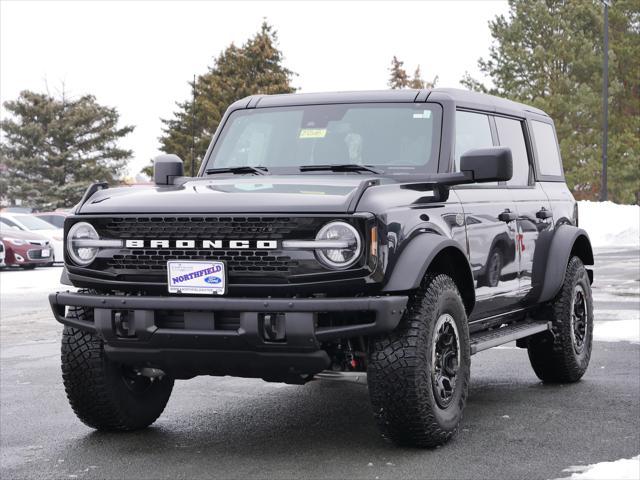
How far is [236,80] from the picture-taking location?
70.9 m

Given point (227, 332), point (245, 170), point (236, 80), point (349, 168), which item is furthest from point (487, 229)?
point (236, 80)

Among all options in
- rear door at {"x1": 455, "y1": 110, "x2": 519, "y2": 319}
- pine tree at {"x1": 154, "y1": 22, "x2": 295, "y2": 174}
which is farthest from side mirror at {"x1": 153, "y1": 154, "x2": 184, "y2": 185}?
pine tree at {"x1": 154, "y1": 22, "x2": 295, "y2": 174}

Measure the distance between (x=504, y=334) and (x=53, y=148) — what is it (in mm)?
68841

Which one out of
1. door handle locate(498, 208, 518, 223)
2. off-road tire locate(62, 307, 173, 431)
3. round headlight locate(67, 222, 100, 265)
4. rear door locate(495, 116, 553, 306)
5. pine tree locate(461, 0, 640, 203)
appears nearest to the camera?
round headlight locate(67, 222, 100, 265)

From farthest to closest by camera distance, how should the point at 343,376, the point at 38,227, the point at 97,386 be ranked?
the point at 38,227 → the point at 97,386 → the point at 343,376

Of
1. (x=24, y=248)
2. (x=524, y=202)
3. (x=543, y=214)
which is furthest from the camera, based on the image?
(x=24, y=248)

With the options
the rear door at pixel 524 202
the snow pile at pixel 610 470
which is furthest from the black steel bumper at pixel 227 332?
the rear door at pixel 524 202

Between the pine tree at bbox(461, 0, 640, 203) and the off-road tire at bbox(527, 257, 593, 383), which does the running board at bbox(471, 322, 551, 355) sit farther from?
the pine tree at bbox(461, 0, 640, 203)

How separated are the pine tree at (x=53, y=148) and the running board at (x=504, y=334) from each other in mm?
64186

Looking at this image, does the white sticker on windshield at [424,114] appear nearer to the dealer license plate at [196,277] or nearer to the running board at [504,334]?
the running board at [504,334]

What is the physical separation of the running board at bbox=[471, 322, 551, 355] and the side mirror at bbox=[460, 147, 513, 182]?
3.26 feet

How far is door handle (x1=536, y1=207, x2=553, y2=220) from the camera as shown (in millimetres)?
7551

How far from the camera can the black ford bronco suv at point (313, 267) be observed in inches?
203

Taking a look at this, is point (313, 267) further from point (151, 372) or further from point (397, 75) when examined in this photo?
point (397, 75)
